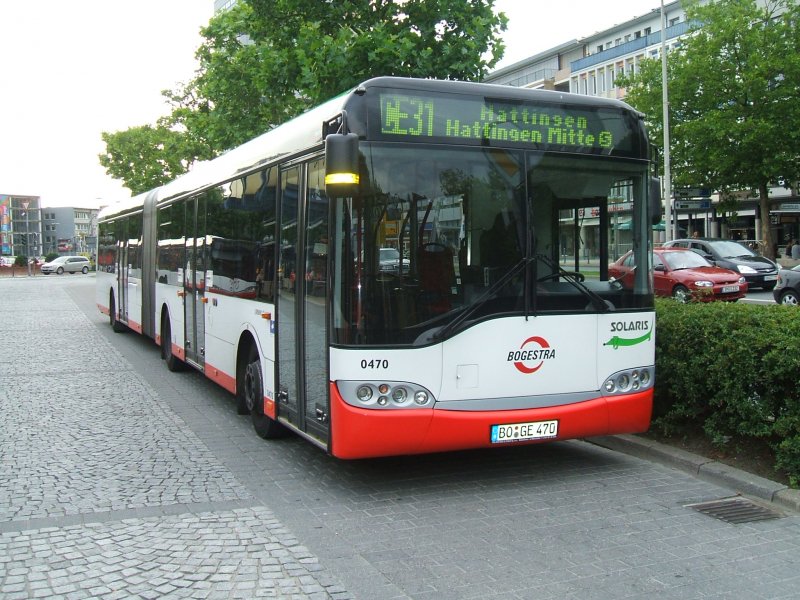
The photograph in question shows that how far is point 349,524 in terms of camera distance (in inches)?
216

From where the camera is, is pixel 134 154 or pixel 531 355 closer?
pixel 531 355

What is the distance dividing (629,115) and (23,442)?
6.03m

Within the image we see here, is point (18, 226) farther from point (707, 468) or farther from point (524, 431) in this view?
point (707, 468)

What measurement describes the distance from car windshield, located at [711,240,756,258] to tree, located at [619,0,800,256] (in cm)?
1186

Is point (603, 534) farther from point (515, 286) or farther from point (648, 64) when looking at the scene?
point (648, 64)

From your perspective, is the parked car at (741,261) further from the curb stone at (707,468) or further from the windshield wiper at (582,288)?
the windshield wiper at (582,288)

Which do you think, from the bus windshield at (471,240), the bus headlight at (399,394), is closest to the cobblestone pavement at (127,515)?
the bus headlight at (399,394)

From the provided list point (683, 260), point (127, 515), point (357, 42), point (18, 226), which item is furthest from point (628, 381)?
point (18, 226)

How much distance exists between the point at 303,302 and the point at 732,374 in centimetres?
326

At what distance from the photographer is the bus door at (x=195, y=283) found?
10.4 meters

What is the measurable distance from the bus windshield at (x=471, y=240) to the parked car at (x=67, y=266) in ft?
268

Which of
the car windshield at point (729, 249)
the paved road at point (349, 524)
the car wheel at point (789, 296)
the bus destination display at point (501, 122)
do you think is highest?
the bus destination display at point (501, 122)

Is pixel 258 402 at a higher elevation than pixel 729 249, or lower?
lower

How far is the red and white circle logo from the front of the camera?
20.3 feet
